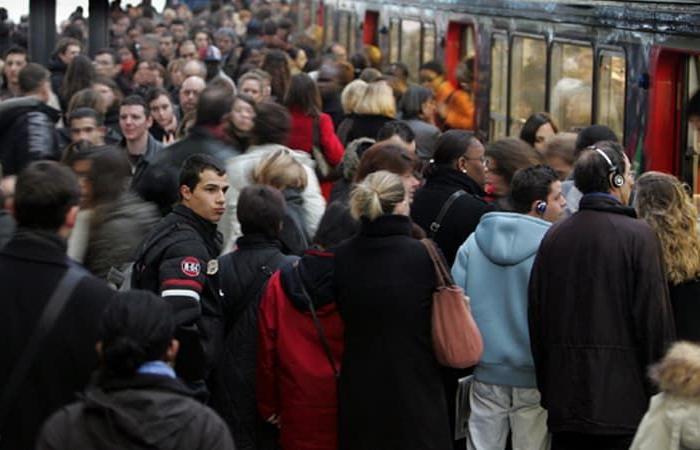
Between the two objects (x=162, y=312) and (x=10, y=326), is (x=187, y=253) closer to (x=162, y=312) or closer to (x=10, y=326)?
(x=10, y=326)

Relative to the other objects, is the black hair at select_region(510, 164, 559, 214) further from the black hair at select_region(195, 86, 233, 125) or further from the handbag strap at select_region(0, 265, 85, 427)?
the handbag strap at select_region(0, 265, 85, 427)

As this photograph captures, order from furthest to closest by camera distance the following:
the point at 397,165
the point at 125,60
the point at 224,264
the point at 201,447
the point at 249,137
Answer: the point at 125,60 < the point at 249,137 < the point at 397,165 < the point at 224,264 < the point at 201,447

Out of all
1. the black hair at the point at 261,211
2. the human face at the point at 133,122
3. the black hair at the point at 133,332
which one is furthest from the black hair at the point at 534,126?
the black hair at the point at 133,332

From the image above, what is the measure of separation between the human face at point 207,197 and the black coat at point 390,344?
651mm

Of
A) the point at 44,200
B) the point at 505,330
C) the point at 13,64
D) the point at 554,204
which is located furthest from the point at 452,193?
the point at 13,64

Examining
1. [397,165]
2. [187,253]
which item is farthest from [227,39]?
[187,253]

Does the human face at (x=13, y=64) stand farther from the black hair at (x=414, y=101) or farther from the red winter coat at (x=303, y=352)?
the red winter coat at (x=303, y=352)

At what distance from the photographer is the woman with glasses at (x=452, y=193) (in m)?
7.04

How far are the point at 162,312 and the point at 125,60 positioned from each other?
12554mm

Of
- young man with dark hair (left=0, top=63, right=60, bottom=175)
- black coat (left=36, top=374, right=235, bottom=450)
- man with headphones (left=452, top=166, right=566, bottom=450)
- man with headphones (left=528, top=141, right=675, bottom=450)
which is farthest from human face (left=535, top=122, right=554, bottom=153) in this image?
black coat (left=36, top=374, right=235, bottom=450)

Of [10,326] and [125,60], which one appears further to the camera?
[125,60]

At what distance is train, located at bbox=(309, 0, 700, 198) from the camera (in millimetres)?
9438

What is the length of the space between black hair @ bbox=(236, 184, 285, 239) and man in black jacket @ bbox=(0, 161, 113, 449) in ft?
5.62

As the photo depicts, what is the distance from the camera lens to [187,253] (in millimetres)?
5922
